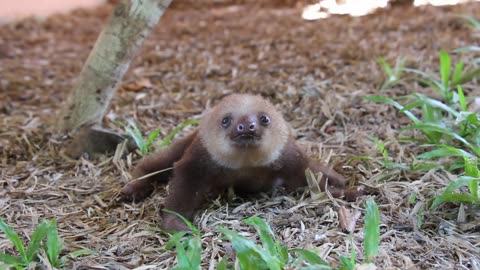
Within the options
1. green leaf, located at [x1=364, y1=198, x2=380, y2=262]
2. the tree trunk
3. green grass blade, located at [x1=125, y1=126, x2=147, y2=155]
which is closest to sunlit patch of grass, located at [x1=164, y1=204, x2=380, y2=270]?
green leaf, located at [x1=364, y1=198, x2=380, y2=262]

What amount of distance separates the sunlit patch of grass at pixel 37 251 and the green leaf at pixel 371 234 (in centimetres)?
127

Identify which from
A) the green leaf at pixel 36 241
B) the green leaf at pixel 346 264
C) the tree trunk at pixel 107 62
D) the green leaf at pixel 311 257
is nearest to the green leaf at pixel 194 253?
the green leaf at pixel 311 257

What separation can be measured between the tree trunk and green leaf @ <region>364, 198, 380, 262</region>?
2.03m

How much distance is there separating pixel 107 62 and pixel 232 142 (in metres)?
1.32

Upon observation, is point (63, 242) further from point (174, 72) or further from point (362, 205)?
point (174, 72)

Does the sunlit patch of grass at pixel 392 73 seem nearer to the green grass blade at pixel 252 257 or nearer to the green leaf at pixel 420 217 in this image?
the green leaf at pixel 420 217

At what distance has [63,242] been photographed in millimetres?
2867

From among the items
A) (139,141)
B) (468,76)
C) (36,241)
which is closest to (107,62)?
(139,141)

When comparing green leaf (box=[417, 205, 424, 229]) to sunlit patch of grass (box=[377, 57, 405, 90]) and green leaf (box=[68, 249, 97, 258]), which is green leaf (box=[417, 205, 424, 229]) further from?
sunlit patch of grass (box=[377, 57, 405, 90])

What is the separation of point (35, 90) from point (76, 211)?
2453mm

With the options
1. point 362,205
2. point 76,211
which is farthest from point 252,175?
point 76,211

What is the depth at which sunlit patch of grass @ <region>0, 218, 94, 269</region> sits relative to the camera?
2.66m

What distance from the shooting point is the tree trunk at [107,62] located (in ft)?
12.8

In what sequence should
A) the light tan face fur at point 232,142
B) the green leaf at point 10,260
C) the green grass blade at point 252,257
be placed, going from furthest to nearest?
the light tan face fur at point 232,142 < the green leaf at point 10,260 < the green grass blade at point 252,257
